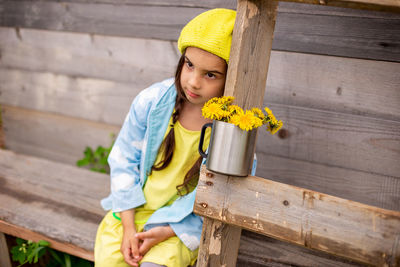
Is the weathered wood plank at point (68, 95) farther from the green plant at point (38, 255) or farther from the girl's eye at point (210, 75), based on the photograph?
the girl's eye at point (210, 75)

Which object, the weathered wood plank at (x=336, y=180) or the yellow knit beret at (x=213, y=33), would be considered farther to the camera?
the weathered wood plank at (x=336, y=180)

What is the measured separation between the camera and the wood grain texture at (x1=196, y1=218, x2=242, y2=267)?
1269 mm

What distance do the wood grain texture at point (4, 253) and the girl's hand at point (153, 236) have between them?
0.96 m

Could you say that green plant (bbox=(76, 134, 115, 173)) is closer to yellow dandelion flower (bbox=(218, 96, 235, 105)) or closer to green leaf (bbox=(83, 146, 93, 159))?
green leaf (bbox=(83, 146, 93, 159))

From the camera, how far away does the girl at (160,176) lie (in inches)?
56.8

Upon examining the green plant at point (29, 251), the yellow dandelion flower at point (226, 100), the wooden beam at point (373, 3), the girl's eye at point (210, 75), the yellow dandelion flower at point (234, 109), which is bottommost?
the green plant at point (29, 251)

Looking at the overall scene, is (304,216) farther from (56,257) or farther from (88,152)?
(88,152)

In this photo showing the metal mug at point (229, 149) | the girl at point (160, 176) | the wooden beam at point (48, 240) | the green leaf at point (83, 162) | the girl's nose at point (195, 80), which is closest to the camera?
the metal mug at point (229, 149)

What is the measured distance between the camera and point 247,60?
120 cm

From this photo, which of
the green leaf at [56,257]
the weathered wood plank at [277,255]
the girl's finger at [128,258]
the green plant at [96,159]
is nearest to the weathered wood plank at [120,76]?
the green plant at [96,159]

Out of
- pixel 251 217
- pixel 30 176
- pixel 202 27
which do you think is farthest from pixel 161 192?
pixel 30 176

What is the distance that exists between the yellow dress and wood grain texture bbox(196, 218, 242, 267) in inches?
8.2

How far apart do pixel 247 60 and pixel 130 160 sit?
30.5 inches

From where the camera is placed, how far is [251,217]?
46.2 inches
